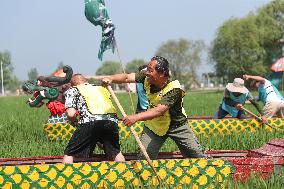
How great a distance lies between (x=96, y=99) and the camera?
17.3 feet

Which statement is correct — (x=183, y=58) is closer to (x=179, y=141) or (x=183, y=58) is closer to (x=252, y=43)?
(x=252, y=43)

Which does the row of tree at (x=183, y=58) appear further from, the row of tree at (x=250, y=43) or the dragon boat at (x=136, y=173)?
the dragon boat at (x=136, y=173)

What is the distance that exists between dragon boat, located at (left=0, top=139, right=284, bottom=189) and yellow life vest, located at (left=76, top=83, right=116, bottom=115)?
2.76 ft

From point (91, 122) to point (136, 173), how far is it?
3.01 ft

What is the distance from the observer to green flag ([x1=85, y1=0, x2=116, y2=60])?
599 centimetres

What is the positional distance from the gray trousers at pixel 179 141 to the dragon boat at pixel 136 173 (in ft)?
1.88

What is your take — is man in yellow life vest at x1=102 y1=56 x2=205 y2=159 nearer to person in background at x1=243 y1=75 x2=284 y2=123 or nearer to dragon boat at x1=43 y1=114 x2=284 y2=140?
dragon boat at x1=43 y1=114 x2=284 y2=140

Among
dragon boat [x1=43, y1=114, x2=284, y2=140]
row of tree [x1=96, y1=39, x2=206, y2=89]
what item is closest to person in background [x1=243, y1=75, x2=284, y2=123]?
dragon boat [x1=43, y1=114, x2=284, y2=140]

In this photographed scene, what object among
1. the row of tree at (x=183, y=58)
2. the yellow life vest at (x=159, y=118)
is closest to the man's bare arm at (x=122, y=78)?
the yellow life vest at (x=159, y=118)

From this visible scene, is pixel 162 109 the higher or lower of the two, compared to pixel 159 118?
higher

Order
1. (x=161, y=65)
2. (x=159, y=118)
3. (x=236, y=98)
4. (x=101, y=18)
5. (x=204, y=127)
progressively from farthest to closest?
(x=236, y=98), (x=204, y=127), (x=101, y=18), (x=159, y=118), (x=161, y=65)

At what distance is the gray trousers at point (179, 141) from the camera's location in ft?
16.9

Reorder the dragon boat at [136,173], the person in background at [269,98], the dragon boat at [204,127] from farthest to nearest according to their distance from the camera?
the person in background at [269,98] < the dragon boat at [204,127] < the dragon boat at [136,173]

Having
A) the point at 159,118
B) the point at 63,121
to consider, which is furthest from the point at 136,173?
the point at 63,121
